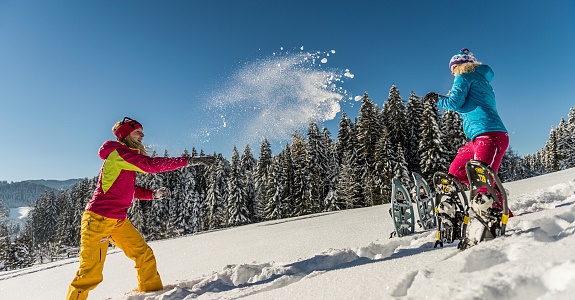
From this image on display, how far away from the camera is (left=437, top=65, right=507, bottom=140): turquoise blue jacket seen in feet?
10.6

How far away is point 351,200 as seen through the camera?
35125 mm

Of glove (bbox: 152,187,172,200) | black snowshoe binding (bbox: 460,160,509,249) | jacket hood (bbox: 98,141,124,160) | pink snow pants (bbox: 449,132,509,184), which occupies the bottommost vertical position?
black snowshoe binding (bbox: 460,160,509,249)

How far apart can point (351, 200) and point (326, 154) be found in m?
8.09

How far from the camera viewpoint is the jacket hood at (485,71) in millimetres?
3334

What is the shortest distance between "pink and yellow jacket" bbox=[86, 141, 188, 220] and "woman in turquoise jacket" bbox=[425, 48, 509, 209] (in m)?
2.93

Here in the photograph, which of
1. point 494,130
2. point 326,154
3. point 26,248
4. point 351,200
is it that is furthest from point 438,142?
point 26,248

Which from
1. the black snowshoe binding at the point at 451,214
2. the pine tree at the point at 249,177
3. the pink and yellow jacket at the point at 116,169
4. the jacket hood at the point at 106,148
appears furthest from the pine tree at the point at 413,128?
the jacket hood at the point at 106,148

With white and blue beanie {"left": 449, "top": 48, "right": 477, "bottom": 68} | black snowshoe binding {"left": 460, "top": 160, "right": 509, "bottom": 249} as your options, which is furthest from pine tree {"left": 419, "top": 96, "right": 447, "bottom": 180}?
black snowshoe binding {"left": 460, "top": 160, "right": 509, "bottom": 249}

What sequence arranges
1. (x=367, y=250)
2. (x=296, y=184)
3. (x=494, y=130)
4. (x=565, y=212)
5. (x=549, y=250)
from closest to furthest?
1. (x=549, y=250)
2. (x=565, y=212)
3. (x=494, y=130)
4. (x=367, y=250)
5. (x=296, y=184)

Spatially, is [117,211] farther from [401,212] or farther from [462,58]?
[462,58]

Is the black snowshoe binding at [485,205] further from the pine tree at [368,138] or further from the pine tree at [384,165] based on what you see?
the pine tree at [368,138]

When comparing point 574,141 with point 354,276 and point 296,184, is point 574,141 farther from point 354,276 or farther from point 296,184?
point 354,276

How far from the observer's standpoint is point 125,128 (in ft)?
11.8

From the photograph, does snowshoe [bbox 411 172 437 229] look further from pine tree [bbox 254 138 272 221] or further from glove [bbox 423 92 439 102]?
pine tree [bbox 254 138 272 221]
